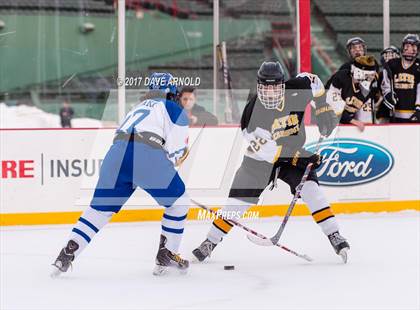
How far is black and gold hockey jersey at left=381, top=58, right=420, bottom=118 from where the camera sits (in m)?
6.43

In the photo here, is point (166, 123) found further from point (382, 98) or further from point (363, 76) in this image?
point (382, 98)

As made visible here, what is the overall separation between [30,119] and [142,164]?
254 cm

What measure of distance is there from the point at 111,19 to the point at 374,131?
206cm

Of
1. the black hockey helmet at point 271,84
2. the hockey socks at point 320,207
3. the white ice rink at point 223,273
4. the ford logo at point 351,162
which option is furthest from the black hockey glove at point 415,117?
the black hockey helmet at point 271,84

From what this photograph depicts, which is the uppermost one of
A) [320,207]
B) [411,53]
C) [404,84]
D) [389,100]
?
[411,53]

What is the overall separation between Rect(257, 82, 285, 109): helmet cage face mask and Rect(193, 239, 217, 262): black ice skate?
750mm

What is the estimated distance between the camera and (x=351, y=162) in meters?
6.27

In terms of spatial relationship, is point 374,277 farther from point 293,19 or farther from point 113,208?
point 293,19

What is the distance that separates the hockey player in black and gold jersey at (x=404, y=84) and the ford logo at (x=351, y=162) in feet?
1.13

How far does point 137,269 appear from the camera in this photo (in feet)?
14.6

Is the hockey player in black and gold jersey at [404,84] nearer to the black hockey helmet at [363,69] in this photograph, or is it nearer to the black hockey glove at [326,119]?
the black hockey helmet at [363,69]

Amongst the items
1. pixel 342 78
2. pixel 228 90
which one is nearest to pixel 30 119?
pixel 228 90

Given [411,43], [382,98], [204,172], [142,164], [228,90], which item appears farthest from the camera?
[228,90]

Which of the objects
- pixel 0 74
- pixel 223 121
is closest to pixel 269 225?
pixel 223 121
